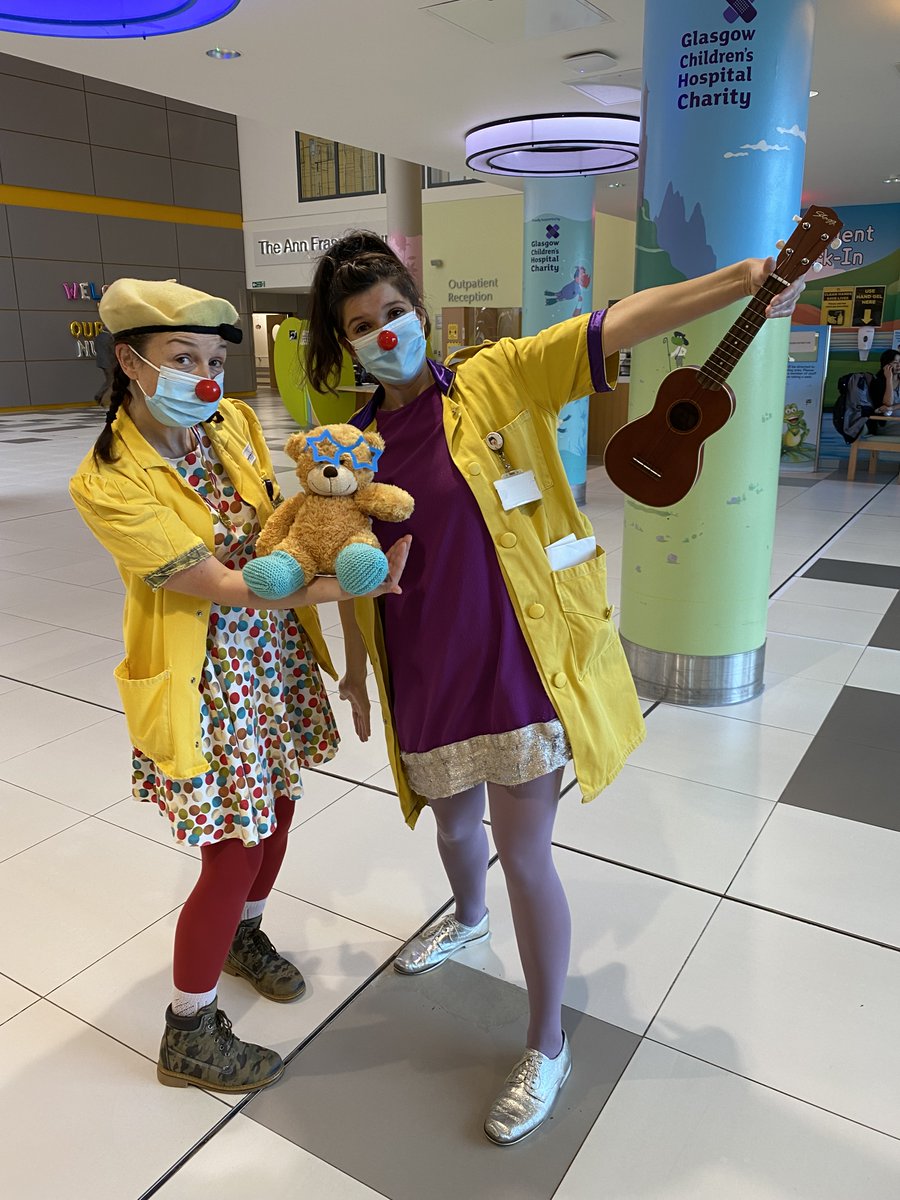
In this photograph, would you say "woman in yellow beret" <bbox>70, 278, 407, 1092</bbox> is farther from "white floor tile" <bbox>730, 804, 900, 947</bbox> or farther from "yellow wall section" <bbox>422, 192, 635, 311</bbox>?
"yellow wall section" <bbox>422, 192, 635, 311</bbox>

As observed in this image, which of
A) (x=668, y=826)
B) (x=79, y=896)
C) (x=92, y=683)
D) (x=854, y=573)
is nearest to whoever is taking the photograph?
(x=79, y=896)

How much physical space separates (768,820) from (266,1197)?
70.3 inches

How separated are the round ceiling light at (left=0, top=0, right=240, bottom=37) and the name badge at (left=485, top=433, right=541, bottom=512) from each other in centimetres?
368

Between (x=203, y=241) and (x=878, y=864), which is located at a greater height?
(x=203, y=241)

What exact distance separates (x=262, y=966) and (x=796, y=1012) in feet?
3.90

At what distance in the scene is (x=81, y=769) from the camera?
310cm

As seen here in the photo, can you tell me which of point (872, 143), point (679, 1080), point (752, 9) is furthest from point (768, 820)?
point (872, 143)

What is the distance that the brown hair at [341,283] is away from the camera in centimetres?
150

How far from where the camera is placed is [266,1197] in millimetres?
1546

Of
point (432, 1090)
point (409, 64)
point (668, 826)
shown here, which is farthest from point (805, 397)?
point (432, 1090)

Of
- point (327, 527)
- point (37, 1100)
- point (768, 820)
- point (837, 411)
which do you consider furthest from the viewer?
point (837, 411)

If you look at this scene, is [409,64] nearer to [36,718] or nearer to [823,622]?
[823,622]

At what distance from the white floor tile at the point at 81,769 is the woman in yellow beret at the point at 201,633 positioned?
3.90ft

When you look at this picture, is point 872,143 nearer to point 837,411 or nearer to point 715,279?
point 837,411
